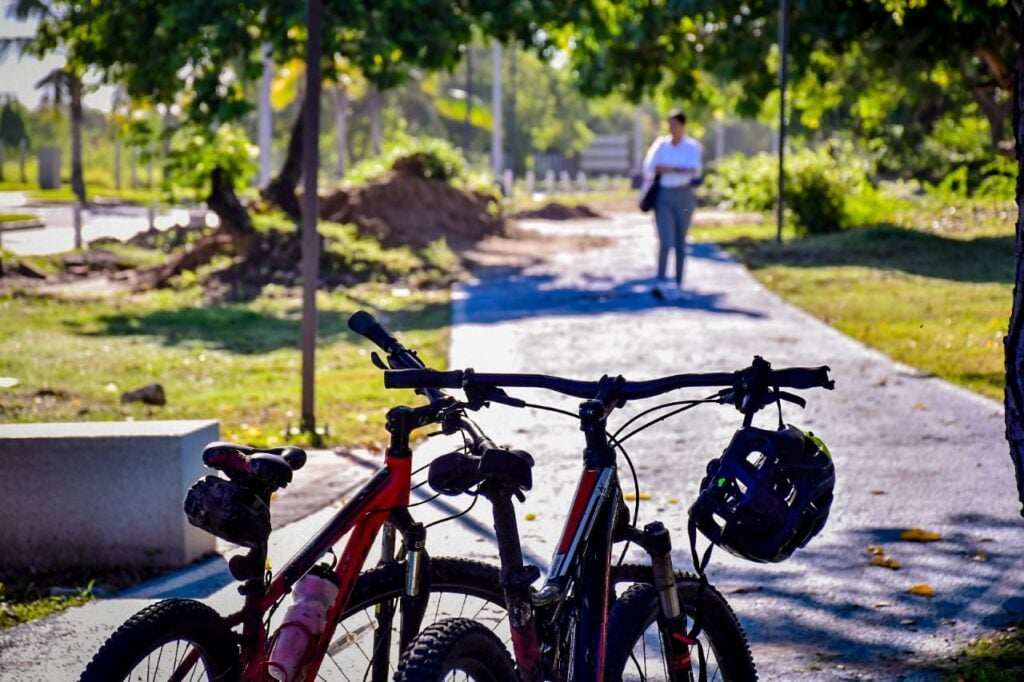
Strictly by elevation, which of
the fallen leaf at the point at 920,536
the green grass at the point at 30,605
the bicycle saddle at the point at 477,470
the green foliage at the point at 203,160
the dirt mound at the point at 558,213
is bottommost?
the green grass at the point at 30,605

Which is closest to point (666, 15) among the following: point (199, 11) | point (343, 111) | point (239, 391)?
point (199, 11)

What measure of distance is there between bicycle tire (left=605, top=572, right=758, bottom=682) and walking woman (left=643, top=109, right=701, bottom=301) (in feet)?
37.9

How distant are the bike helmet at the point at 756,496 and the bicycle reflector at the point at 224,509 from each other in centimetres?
91

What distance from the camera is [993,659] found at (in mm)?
5203

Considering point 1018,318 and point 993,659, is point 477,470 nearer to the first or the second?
point 1018,318

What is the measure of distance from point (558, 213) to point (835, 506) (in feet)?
95.1

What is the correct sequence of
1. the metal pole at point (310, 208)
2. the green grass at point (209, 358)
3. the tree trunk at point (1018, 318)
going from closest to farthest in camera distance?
the tree trunk at point (1018, 318)
the metal pole at point (310, 208)
the green grass at point (209, 358)

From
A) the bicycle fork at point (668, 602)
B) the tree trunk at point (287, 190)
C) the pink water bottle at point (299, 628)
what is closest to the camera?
the pink water bottle at point (299, 628)

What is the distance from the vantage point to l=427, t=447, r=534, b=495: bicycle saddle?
3301mm

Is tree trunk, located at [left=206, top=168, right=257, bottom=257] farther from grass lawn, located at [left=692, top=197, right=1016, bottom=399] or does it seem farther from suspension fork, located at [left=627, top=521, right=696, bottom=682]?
suspension fork, located at [left=627, top=521, right=696, bottom=682]

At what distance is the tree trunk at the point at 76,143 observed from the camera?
53812mm

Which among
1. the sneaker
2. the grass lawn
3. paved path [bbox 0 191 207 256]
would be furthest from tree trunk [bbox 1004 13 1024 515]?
paved path [bbox 0 191 207 256]

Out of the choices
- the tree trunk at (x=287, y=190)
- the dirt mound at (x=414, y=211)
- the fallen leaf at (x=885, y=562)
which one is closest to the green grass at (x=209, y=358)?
the fallen leaf at (x=885, y=562)

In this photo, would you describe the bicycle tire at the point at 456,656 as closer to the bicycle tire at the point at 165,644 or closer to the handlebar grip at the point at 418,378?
the bicycle tire at the point at 165,644
